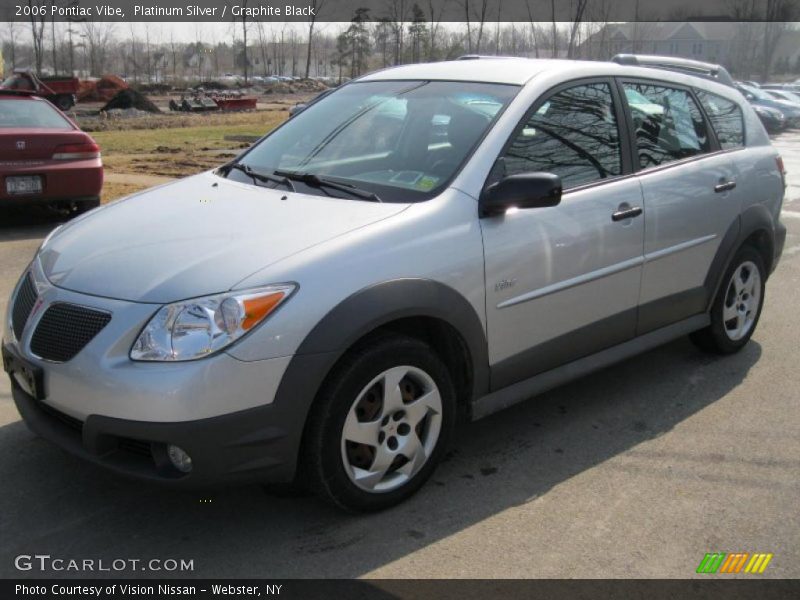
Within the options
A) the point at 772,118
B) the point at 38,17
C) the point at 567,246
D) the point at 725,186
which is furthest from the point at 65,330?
the point at 38,17

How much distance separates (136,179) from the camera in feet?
41.8

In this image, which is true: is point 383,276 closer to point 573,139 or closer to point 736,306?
point 573,139

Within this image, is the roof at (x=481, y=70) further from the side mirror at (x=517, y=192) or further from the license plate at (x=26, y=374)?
the license plate at (x=26, y=374)

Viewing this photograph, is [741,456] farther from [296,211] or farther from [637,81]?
[296,211]

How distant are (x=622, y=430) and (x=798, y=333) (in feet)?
7.85

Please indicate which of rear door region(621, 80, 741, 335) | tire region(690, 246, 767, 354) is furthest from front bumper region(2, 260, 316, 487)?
tire region(690, 246, 767, 354)

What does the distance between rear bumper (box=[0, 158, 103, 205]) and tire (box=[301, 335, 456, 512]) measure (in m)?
6.27

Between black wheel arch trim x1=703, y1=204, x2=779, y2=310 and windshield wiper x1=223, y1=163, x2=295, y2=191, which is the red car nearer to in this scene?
windshield wiper x1=223, y1=163, x2=295, y2=191

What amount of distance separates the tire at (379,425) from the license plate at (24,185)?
628 cm

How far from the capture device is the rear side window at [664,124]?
4383 millimetres

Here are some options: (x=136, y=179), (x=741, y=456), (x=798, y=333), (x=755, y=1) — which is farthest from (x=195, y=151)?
(x=755, y=1)

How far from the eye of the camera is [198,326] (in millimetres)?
2799

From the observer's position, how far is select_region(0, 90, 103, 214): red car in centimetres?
802

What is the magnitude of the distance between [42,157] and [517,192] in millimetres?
6344
